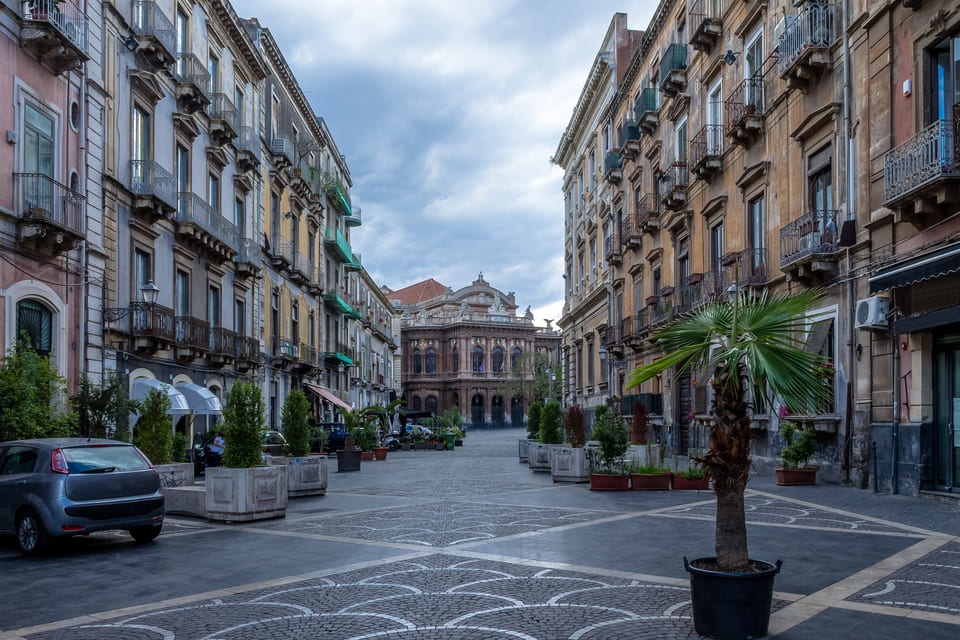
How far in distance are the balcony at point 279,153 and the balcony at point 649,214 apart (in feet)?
49.1

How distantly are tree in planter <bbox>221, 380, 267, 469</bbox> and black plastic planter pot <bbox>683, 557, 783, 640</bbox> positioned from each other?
931 cm

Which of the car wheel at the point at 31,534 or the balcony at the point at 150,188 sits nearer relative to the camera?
the car wheel at the point at 31,534

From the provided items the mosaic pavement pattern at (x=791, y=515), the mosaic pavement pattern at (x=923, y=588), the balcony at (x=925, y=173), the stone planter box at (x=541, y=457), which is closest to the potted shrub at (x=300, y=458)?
the stone planter box at (x=541, y=457)

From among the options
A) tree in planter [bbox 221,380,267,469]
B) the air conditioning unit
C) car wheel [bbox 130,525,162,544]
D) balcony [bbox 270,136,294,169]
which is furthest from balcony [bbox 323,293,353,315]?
car wheel [bbox 130,525,162,544]

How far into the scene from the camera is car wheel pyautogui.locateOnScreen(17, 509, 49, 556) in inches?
416

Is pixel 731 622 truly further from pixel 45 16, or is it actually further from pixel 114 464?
pixel 45 16

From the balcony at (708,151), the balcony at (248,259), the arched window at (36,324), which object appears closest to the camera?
the arched window at (36,324)

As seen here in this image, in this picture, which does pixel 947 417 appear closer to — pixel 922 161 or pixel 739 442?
pixel 922 161

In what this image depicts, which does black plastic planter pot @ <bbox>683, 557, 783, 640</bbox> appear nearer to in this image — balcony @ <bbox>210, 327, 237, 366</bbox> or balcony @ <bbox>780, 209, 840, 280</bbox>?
balcony @ <bbox>780, 209, 840, 280</bbox>

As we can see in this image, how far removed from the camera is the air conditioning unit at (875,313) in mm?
15531

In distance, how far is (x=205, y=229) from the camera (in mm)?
25906

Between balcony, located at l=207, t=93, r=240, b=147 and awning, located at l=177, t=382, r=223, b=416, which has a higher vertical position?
balcony, located at l=207, t=93, r=240, b=147

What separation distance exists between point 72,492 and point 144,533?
123 centimetres

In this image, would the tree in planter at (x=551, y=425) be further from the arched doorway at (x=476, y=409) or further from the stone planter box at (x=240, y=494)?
the arched doorway at (x=476, y=409)
